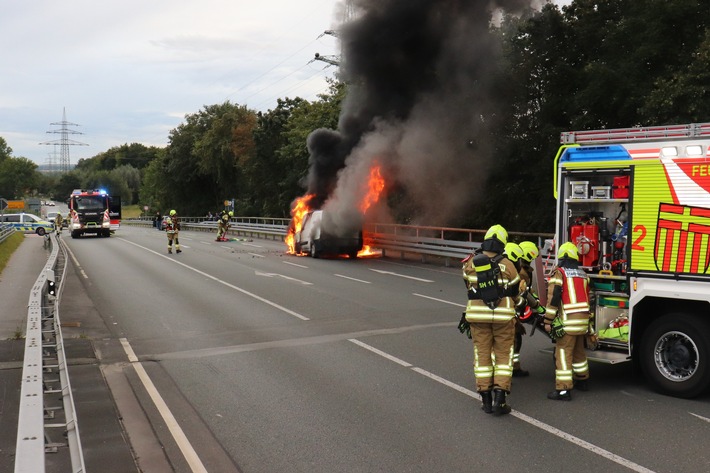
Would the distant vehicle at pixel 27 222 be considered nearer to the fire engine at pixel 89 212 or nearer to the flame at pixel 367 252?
the fire engine at pixel 89 212

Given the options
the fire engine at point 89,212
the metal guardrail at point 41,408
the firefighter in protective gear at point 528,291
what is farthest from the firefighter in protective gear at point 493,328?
the fire engine at point 89,212

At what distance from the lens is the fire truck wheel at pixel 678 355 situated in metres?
6.25

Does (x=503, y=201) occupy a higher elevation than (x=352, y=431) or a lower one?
higher

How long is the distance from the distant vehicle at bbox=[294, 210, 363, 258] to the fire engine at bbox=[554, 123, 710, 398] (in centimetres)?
1593

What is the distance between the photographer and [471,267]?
635 cm

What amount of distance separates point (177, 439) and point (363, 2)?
22.6 m

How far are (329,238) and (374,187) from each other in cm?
280

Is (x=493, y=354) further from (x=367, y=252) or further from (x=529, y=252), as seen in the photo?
(x=367, y=252)

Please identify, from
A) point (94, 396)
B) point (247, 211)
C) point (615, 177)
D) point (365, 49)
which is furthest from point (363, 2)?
point (247, 211)

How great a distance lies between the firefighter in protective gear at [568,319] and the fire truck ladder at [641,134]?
1584 millimetres

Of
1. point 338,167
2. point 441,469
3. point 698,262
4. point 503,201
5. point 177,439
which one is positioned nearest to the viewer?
point 441,469

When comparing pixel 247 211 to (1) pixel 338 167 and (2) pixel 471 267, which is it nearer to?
(1) pixel 338 167

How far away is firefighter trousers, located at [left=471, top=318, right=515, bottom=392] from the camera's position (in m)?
6.08

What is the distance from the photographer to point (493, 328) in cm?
622
